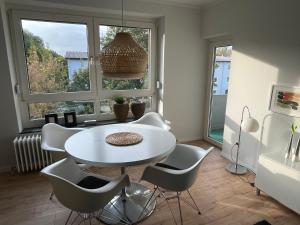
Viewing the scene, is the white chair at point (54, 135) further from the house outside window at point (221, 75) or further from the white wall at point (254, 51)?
the house outside window at point (221, 75)

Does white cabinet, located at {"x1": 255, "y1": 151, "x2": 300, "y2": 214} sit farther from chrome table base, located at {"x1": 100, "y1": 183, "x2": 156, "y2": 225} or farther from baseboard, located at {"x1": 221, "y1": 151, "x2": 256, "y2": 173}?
chrome table base, located at {"x1": 100, "y1": 183, "x2": 156, "y2": 225}

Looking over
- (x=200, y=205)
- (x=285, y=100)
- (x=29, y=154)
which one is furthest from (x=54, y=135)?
(x=285, y=100)

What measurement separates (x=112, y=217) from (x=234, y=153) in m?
2.18

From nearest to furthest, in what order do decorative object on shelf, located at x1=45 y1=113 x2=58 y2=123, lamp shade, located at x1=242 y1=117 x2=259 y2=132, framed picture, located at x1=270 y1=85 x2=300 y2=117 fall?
framed picture, located at x1=270 y1=85 x2=300 y2=117 < lamp shade, located at x1=242 y1=117 x2=259 y2=132 < decorative object on shelf, located at x1=45 y1=113 x2=58 y2=123

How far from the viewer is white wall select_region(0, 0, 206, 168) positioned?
302cm

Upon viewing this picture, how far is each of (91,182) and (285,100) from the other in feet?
7.63

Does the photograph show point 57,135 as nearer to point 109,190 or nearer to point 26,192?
point 26,192

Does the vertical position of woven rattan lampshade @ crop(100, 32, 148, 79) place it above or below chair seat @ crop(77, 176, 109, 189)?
above

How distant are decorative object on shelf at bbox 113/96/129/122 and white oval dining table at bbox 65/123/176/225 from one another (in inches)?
29.4

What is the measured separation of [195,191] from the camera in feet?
8.41

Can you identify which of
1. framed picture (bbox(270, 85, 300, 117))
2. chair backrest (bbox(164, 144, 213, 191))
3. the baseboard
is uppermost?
framed picture (bbox(270, 85, 300, 117))

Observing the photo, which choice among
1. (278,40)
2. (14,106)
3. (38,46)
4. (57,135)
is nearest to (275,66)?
(278,40)

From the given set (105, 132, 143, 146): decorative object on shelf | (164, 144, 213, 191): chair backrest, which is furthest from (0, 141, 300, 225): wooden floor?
(105, 132, 143, 146): decorative object on shelf

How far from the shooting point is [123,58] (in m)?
1.87
